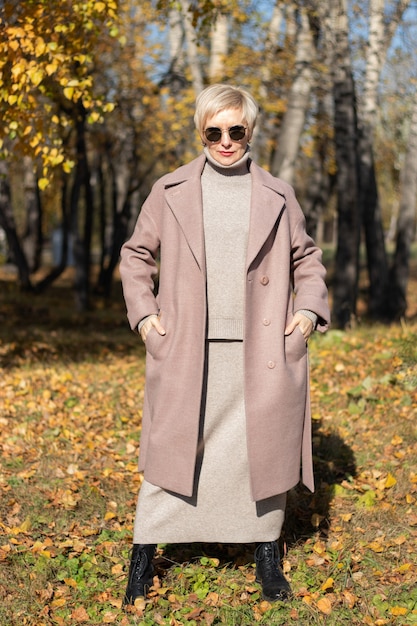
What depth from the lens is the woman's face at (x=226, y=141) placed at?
11.8ft

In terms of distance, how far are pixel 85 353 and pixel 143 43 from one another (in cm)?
939

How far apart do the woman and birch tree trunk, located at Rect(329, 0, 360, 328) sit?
6.66 meters

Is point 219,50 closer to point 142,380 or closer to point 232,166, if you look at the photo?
point 142,380

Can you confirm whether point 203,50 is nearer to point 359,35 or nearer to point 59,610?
point 359,35

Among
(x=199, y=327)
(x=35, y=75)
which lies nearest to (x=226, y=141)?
(x=199, y=327)

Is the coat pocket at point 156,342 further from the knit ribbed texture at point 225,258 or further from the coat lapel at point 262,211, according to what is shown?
the coat lapel at point 262,211

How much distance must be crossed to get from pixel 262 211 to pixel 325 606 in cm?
191

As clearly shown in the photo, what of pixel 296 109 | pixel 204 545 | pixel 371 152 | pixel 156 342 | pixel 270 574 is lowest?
pixel 204 545

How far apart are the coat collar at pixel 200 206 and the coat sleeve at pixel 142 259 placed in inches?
4.5

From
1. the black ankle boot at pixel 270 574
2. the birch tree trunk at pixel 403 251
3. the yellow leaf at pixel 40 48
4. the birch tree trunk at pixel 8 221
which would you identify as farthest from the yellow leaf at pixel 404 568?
the birch tree trunk at pixel 8 221

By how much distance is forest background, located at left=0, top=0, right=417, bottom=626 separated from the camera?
403 cm

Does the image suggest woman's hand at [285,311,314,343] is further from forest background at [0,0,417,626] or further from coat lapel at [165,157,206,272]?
forest background at [0,0,417,626]

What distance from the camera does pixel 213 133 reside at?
11.9 ft

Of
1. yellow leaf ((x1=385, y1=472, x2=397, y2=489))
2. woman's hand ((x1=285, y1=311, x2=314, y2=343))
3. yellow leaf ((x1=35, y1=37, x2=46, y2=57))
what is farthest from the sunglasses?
yellow leaf ((x1=35, y1=37, x2=46, y2=57))
